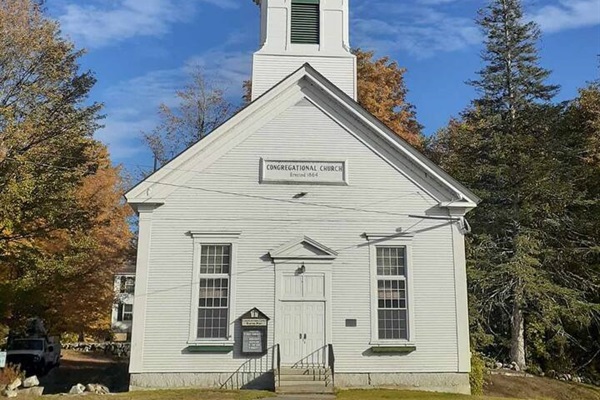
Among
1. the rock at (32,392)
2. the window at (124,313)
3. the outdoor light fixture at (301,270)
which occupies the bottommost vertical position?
the rock at (32,392)

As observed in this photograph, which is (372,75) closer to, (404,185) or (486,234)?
(486,234)

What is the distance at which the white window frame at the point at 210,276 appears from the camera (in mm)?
14633

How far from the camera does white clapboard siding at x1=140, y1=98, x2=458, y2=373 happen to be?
48.4 feet

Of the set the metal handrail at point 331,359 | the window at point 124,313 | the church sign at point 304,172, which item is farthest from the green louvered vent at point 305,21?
the window at point 124,313

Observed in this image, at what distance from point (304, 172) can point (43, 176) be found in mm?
11395

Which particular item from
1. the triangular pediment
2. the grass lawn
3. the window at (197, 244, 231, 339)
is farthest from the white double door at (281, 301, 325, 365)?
the window at (197, 244, 231, 339)

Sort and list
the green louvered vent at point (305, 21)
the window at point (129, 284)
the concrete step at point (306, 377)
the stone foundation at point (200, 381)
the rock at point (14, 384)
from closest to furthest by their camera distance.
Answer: the rock at point (14, 384) < the concrete step at point (306, 377) < the stone foundation at point (200, 381) < the green louvered vent at point (305, 21) < the window at point (129, 284)

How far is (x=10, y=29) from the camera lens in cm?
2052

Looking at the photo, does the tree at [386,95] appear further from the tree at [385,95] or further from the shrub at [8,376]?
the shrub at [8,376]

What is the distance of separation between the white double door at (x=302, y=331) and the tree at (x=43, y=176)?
10427 mm

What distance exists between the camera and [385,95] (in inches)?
1242

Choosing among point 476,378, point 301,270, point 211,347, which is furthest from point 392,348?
point 211,347

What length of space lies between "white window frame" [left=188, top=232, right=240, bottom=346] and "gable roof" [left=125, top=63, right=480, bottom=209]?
164cm

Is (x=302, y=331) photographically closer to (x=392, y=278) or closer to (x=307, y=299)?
(x=307, y=299)
